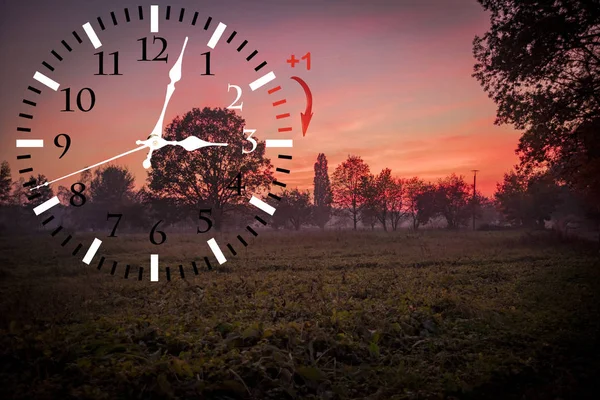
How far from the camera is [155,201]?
3578 cm

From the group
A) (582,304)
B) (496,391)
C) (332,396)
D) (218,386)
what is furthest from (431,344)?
(582,304)

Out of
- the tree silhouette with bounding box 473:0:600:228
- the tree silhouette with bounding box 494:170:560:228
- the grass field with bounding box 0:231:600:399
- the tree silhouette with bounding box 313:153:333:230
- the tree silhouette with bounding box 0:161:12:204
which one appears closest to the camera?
the grass field with bounding box 0:231:600:399

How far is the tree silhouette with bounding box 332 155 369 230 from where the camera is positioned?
50.7 metres

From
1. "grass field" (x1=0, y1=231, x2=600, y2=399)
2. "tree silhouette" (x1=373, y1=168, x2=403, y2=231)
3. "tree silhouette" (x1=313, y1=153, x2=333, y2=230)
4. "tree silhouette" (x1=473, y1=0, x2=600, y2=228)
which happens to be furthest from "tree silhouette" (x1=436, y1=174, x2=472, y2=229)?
"grass field" (x1=0, y1=231, x2=600, y2=399)

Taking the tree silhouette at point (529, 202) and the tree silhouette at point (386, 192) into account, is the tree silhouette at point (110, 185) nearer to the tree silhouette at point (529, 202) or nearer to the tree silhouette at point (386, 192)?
the tree silhouette at point (386, 192)

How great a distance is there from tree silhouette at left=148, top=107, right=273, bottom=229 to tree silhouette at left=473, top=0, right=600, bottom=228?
18.1m

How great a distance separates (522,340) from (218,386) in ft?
16.7

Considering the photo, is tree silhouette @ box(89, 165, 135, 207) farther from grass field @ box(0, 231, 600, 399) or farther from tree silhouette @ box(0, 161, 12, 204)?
grass field @ box(0, 231, 600, 399)

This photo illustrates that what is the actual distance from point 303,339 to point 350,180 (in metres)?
45.9

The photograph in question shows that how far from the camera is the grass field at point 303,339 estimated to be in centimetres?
471

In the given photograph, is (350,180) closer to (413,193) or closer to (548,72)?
(413,193)

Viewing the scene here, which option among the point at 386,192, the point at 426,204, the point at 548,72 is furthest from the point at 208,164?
the point at 426,204

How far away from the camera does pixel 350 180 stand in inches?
2024

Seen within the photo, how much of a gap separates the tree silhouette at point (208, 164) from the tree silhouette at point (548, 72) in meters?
18.1
